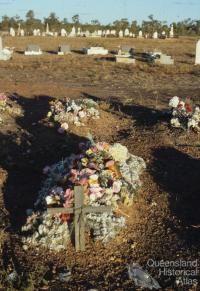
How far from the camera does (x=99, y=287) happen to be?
655 centimetres

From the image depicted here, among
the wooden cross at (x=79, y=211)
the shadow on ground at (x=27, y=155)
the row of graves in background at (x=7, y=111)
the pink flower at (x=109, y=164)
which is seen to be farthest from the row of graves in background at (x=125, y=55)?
the wooden cross at (x=79, y=211)

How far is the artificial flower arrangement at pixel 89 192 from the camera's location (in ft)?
25.2

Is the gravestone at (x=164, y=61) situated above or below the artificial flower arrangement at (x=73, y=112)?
above

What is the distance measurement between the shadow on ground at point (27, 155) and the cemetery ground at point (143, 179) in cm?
2

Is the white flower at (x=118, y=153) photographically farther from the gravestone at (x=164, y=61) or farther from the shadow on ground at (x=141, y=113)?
the gravestone at (x=164, y=61)

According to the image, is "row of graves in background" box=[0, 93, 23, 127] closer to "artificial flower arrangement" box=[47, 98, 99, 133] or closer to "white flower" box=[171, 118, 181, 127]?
"artificial flower arrangement" box=[47, 98, 99, 133]

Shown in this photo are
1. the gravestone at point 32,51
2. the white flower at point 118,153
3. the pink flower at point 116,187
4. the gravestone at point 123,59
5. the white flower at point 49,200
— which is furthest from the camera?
the gravestone at point 32,51

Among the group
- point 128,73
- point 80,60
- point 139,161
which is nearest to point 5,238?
point 139,161

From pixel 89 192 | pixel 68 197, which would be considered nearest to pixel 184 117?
pixel 89 192

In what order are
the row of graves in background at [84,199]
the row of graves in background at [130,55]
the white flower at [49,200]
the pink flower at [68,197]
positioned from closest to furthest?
1. the row of graves in background at [84,199]
2. the pink flower at [68,197]
3. the white flower at [49,200]
4. the row of graves in background at [130,55]

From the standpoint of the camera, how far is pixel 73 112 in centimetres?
1534

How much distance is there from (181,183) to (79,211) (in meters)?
3.38

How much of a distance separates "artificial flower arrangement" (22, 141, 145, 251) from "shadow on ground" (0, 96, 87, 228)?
0.44 metres

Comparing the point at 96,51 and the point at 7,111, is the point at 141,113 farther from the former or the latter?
the point at 96,51
